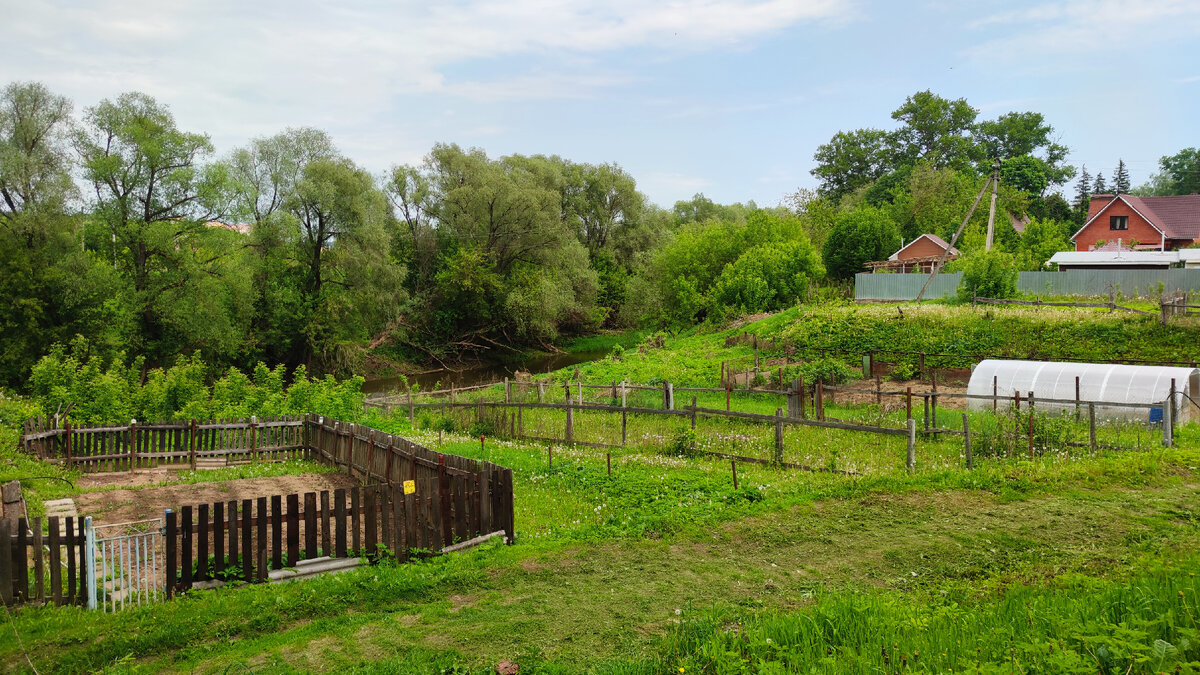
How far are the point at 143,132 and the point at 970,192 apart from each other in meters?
62.8

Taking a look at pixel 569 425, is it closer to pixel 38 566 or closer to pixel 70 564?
pixel 70 564

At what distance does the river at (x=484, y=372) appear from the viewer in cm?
4512

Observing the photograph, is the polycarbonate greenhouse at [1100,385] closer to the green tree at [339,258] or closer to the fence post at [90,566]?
the fence post at [90,566]

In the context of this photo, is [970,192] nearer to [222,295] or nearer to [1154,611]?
[222,295]

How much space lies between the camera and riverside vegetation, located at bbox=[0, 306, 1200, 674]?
5.48 m

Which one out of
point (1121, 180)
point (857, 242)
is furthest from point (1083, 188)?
point (857, 242)

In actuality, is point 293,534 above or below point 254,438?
above

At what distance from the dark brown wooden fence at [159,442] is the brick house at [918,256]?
3946 centimetres

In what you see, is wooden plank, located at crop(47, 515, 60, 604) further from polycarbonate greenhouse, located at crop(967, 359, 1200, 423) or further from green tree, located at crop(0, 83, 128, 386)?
green tree, located at crop(0, 83, 128, 386)

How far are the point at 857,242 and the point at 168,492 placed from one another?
48.3m

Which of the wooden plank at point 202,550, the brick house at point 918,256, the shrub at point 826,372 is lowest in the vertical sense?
the wooden plank at point 202,550

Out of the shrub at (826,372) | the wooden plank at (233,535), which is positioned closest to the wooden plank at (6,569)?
the wooden plank at (233,535)

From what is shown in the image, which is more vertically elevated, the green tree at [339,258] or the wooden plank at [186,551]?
the green tree at [339,258]

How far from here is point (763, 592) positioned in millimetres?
7332
